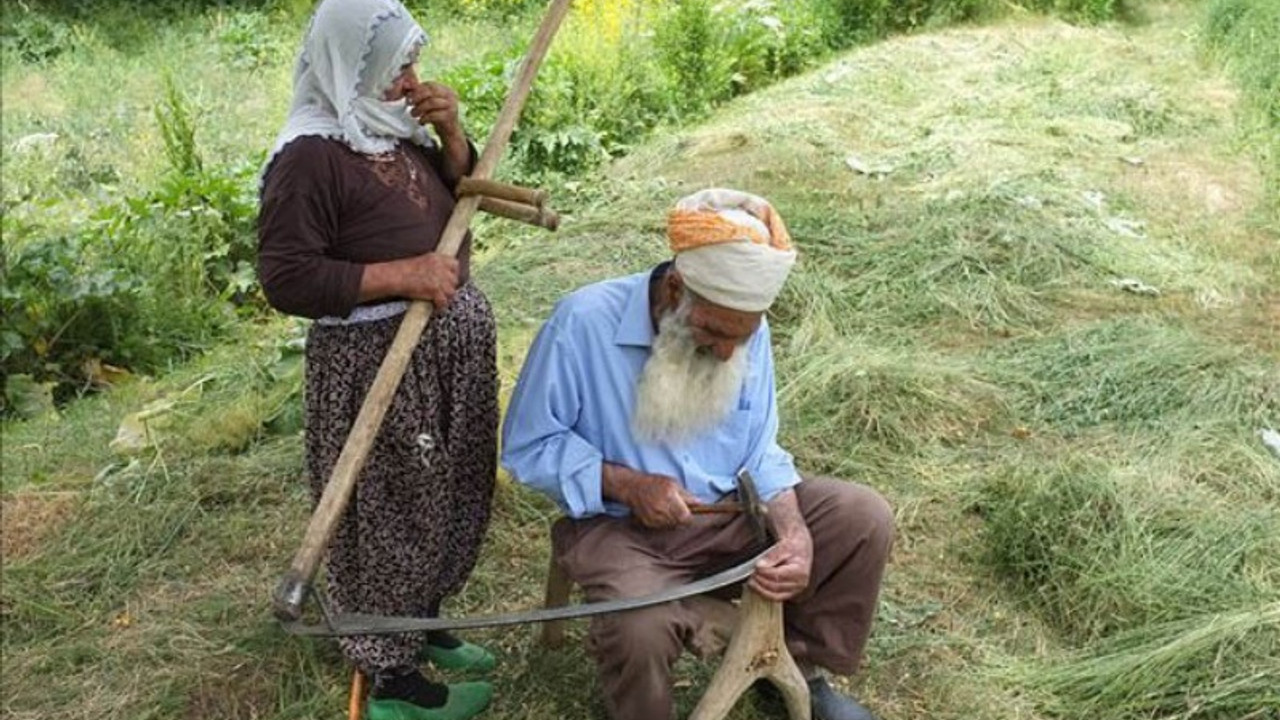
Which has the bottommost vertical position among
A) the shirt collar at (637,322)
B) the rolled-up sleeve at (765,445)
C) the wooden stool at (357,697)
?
the wooden stool at (357,697)

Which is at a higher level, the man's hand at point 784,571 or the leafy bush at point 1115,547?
the man's hand at point 784,571

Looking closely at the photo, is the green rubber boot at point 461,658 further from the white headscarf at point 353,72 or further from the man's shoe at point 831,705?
the white headscarf at point 353,72

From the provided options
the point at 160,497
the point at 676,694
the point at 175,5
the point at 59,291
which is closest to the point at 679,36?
the point at 59,291

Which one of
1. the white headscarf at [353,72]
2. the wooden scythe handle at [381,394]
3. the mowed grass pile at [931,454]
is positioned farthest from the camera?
the mowed grass pile at [931,454]

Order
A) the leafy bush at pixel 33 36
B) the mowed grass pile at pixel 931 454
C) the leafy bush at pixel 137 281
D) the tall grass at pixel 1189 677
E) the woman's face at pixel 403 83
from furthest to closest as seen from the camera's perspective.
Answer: the leafy bush at pixel 33 36, the leafy bush at pixel 137 281, the mowed grass pile at pixel 931 454, the tall grass at pixel 1189 677, the woman's face at pixel 403 83

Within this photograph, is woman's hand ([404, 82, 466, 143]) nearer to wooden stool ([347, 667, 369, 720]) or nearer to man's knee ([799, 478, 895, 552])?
man's knee ([799, 478, 895, 552])

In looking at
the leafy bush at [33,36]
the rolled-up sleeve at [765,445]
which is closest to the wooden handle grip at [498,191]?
the rolled-up sleeve at [765,445]

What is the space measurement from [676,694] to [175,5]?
40.8 ft

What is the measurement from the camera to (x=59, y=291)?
15.5 feet

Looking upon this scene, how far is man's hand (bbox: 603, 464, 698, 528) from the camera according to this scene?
222 centimetres

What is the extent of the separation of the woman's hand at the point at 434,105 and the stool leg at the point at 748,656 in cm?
106

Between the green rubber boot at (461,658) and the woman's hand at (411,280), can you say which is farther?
the green rubber boot at (461,658)

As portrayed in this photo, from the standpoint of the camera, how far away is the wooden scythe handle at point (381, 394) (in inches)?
74.2

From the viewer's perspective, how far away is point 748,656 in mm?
2229
